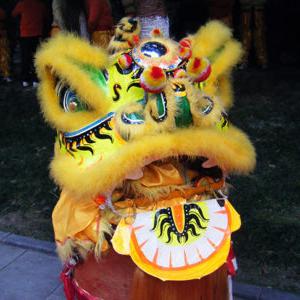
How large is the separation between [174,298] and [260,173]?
2662 mm

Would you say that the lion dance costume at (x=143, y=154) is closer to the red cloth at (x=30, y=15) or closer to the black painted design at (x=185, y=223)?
the black painted design at (x=185, y=223)

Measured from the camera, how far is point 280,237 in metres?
3.41

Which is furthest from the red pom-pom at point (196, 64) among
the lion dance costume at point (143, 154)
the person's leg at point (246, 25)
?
the person's leg at point (246, 25)

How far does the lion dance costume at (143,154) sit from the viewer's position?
1.78m

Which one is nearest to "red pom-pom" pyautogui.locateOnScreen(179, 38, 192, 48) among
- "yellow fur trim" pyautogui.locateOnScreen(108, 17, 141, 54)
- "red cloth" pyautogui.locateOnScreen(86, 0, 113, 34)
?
"yellow fur trim" pyautogui.locateOnScreen(108, 17, 141, 54)

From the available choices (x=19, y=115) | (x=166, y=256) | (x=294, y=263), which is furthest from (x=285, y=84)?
(x=166, y=256)

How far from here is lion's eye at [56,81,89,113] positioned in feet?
6.41

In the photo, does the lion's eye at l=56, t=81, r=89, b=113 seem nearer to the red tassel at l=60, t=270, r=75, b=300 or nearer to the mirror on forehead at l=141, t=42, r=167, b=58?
the mirror on forehead at l=141, t=42, r=167, b=58

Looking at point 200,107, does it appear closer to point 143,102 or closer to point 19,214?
point 143,102

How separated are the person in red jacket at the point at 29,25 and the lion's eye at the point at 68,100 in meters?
6.12

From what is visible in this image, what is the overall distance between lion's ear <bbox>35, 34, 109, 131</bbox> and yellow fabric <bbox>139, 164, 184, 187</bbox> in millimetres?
294

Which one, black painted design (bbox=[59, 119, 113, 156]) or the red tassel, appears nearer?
black painted design (bbox=[59, 119, 113, 156])

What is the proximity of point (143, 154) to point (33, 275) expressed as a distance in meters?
2.00

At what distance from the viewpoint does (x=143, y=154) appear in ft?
5.70
